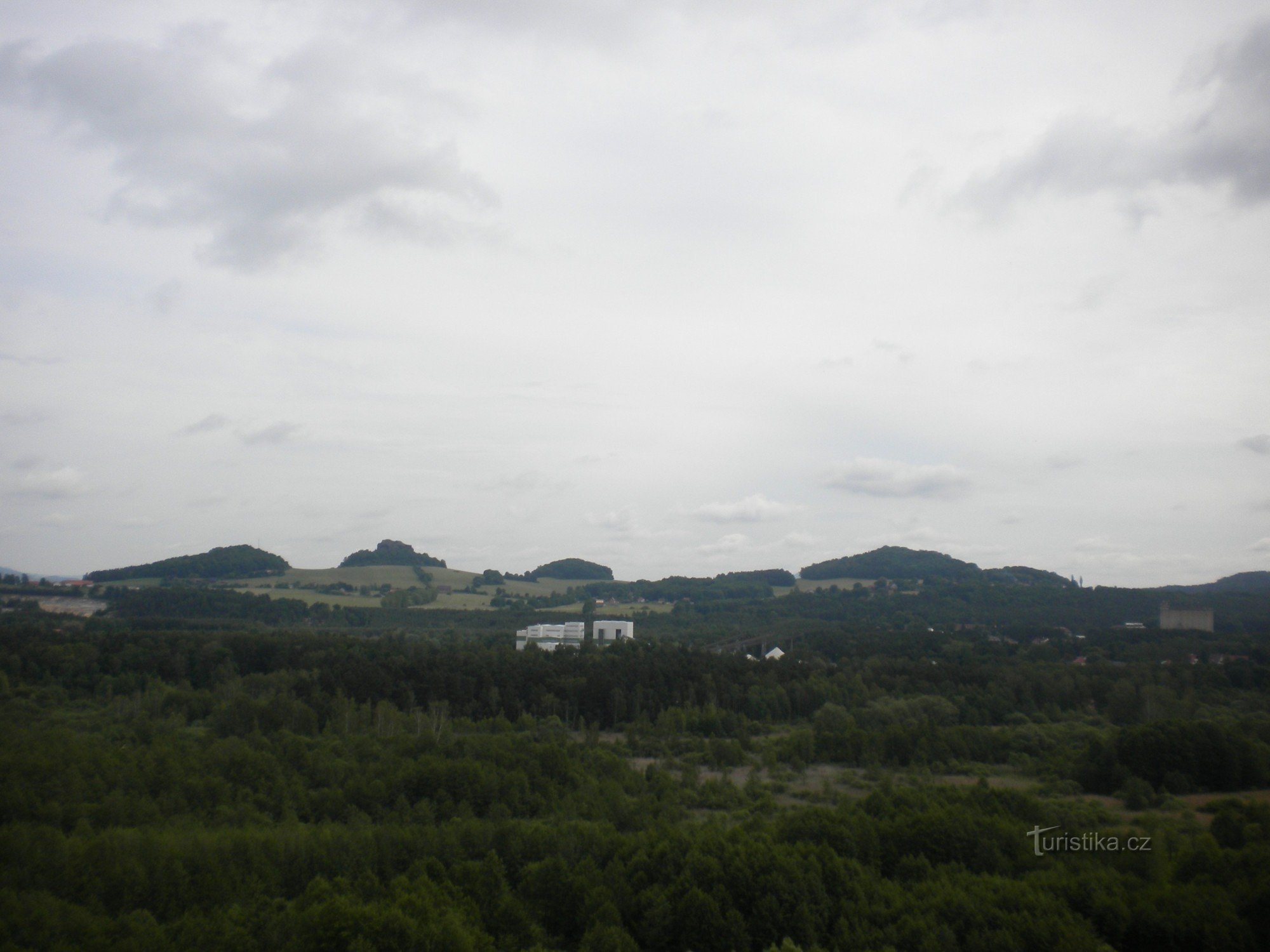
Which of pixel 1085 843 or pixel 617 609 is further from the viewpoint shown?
pixel 617 609

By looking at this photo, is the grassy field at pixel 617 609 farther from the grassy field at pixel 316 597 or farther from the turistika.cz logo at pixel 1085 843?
the turistika.cz logo at pixel 1085 843

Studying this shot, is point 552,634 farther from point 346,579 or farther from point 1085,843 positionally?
point 1085,843

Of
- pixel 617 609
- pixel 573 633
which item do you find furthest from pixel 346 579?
pixel 573 633

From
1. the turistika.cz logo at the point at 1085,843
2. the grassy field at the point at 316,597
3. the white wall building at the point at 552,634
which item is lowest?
the white wall building at the point at 552,634

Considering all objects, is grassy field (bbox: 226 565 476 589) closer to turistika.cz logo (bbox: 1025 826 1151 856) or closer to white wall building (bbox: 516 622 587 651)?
white wall building (bbox: 516 622 587 651)

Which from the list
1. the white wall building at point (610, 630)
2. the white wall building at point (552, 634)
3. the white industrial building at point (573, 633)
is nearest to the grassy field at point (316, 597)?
the white industrial building at point (573, 633)

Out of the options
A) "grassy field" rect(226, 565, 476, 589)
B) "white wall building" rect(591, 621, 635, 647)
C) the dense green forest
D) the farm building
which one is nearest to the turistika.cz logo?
the dense green forest
